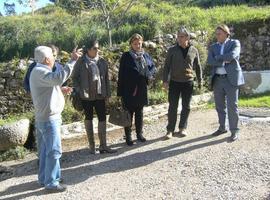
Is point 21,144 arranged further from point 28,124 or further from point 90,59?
point 90,59

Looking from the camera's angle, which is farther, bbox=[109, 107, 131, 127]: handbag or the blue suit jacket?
bbox=[109, 107, 131, 127]: handbag

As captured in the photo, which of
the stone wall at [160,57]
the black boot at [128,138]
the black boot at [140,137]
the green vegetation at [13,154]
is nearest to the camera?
the black boot at [128,138]

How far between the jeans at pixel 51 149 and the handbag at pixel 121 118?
1980 mm

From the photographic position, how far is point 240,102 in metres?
11.1

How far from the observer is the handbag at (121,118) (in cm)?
827

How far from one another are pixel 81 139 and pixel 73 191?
9.56 ft

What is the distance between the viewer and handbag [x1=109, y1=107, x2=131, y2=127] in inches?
325

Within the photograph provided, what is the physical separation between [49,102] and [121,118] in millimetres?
2267

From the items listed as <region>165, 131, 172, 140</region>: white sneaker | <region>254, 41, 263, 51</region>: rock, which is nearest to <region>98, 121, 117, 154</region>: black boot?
Answer: <region>165, 131, 172, 140</region>: white sneaker

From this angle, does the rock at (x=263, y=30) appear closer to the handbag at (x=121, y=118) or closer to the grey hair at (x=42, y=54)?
the handbag at (x=121, y=118)

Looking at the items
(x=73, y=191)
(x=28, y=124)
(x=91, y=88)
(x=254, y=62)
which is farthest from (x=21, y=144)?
(x=254, y=62)

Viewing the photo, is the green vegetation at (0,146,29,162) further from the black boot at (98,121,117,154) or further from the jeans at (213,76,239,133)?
the jeans at (213,76,239,133)

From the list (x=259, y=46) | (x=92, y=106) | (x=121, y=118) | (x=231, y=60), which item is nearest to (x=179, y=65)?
(x=231, y=60)

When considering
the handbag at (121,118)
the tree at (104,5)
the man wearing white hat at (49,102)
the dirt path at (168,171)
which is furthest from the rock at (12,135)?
the tree at (104,5)
